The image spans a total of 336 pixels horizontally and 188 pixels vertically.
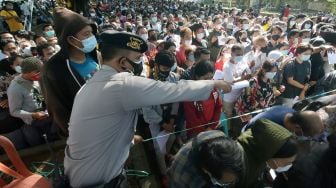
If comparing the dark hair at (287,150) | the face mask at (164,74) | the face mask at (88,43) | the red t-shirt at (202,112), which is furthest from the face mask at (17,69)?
the dark hair at (287,150)

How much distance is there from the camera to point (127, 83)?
1.62 m

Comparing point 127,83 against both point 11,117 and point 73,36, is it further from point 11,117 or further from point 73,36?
point 11,117

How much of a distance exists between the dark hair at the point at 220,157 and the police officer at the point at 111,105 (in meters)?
0.29

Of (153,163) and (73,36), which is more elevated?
(73,36)

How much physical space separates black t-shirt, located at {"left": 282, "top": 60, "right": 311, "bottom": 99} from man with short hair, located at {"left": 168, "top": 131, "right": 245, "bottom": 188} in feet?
12.2

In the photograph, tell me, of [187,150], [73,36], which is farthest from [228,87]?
[73,36]

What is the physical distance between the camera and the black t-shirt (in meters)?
5.03

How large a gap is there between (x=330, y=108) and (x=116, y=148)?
2.66 metres

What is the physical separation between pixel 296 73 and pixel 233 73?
120cm

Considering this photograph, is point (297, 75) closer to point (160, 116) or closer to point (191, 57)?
point (191, 57)

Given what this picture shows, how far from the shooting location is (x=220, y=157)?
1644 millimetres

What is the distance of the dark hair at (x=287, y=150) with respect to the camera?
214 centimetres

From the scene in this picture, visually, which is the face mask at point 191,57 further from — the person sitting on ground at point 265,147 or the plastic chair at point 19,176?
the plastic chair at point 19,176

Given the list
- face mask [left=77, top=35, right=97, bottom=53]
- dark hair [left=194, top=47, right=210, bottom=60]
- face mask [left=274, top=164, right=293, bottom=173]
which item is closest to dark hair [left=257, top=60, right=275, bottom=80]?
dark hair [left=194, top=47, right=210, bottom=60]
